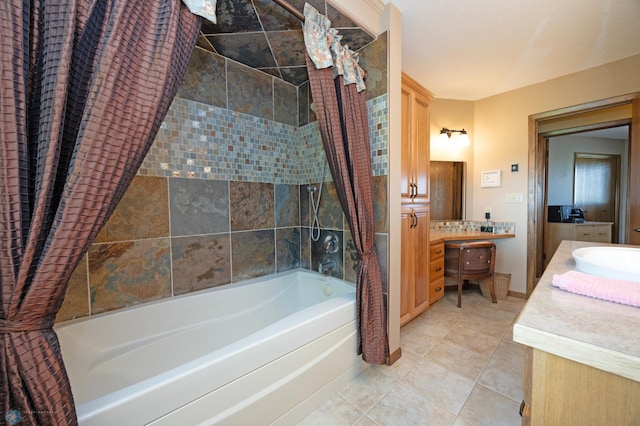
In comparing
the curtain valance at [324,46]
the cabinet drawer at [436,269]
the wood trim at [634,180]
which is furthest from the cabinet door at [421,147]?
the wood trim at [634,180]

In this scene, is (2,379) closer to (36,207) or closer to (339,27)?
(36,207)

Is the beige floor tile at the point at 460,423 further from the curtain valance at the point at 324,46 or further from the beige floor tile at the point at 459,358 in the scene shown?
the curtain valance at the point at 324,46

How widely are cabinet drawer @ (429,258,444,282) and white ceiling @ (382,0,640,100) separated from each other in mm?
1933

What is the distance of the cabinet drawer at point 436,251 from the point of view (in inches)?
94.4

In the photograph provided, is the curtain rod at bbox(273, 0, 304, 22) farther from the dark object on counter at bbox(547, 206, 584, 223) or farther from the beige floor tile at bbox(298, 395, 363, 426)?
the dark object on counter at bbox(547, 206, 584, 223)

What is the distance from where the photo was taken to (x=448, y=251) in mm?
2658

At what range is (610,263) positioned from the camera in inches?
32.7

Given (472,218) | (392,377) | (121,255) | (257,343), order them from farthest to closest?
(472,218)
(392,377)
(121,255)
(257,343)

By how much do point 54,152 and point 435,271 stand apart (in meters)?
2.71

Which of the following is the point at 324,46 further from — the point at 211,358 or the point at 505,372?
the point at 505,372

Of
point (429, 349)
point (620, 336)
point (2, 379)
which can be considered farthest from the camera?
point (429, 349)

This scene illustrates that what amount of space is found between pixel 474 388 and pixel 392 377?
49 centimetres

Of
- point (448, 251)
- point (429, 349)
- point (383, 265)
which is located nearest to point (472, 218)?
point (448, 251)

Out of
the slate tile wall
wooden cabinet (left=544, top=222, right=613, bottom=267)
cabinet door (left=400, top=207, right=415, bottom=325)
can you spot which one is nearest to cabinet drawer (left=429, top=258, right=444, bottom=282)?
cabinet door (left=400, top=207, right=415, bottom=325)
